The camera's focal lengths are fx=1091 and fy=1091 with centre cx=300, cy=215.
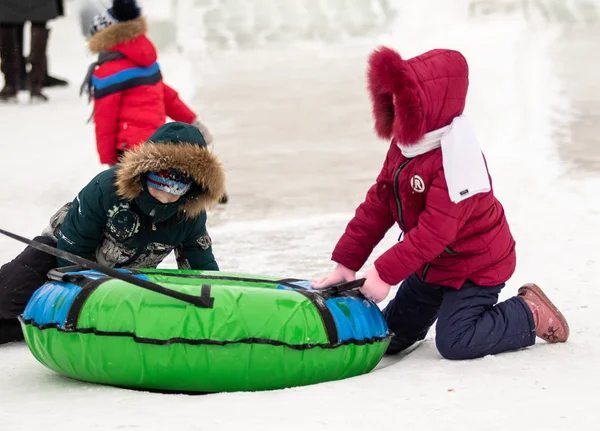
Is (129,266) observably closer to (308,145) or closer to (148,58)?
(148,58)

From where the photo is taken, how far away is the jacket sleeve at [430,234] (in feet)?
12.3

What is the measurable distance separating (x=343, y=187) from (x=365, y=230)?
131 inches

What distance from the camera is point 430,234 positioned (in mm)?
3744

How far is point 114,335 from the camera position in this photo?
354cm

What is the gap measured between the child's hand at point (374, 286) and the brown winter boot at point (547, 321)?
1.91 ft

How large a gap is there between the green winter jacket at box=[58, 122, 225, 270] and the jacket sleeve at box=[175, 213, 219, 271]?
0.10 feet

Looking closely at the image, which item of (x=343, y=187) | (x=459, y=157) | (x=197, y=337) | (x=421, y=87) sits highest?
(x=421, y=87)

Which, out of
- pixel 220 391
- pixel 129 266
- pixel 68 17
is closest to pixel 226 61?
pixel 68 17

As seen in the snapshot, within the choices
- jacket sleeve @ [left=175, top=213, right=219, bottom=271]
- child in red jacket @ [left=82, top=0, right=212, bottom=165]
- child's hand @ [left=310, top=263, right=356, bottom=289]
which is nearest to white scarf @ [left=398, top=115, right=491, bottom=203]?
child's hand @ [left=310, top=263, right=356, bottom=289]

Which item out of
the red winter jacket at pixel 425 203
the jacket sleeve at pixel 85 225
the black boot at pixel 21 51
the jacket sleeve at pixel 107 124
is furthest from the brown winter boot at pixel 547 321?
the black boot at pixel 21 51

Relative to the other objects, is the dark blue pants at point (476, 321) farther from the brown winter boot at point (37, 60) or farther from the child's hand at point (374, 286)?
the brown winter boot at point (37, 60)

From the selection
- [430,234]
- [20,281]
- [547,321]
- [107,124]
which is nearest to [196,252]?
[20,281]

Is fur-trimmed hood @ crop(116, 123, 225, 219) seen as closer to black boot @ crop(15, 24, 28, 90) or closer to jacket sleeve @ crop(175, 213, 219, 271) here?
jacket sleeve @ crop(175, 213, 219, 271)

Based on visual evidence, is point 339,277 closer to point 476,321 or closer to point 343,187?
point 476,321
